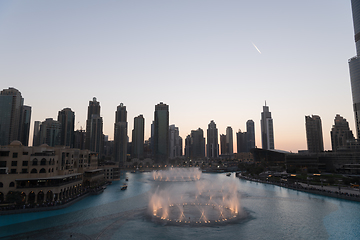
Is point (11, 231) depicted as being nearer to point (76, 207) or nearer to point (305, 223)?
point (76, 207)

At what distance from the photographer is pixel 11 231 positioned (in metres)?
48.3

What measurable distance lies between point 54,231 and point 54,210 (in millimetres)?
20825

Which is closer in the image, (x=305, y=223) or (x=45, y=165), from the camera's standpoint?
(x=305, y=223)

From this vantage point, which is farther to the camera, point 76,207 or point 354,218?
point 76,207

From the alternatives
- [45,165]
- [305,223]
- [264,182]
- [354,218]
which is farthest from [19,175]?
[264,182]

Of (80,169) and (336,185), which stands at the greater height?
(80,169)

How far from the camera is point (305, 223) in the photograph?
5516 centimetres

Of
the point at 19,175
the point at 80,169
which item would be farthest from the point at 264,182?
the point at 19,175

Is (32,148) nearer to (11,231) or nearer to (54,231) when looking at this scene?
(11,231)

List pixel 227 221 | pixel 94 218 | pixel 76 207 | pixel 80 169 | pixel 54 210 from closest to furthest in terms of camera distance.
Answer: pixel 227 221 < pixel 94 218 < pixel 54 210 < pixel 76 207 < pixel 80 169

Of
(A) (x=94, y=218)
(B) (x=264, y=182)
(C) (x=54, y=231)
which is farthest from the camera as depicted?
(B) (x=264, y=182)

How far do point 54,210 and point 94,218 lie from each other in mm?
15805

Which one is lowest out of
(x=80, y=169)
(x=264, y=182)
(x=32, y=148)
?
(x=264, y=182)

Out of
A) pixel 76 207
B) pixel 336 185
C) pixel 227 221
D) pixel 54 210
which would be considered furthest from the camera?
pixel 336 185
